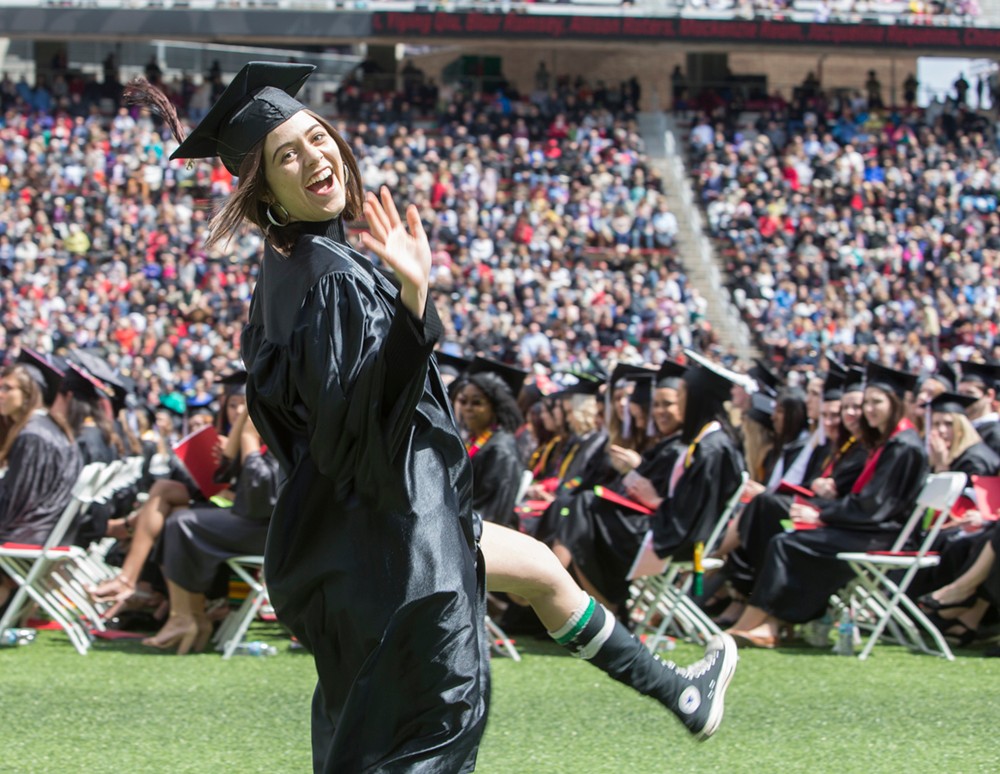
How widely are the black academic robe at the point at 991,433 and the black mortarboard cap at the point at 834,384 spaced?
3.13 ft

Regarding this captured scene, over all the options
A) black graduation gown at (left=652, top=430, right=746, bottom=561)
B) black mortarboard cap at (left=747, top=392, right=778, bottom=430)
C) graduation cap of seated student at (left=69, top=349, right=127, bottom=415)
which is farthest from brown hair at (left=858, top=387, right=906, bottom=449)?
graduation cap of seated student at (left=69, top=349, right=127, bottom=415)

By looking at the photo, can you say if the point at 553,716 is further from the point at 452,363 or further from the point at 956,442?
the point at 452,363

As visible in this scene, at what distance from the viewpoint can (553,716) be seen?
674 cm

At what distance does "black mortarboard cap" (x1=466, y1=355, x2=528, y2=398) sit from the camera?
9.57 meters

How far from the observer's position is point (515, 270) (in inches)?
1128

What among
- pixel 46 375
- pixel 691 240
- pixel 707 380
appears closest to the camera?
pixel 707 380

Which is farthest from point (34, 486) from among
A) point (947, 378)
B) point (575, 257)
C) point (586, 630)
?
point (575, 257)

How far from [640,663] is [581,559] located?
5.31 metres

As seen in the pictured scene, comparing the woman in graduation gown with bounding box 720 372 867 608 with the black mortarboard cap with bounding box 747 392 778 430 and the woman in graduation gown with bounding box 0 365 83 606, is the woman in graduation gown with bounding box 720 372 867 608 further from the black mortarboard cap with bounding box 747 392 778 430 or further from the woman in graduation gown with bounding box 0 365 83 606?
the woman in graduation gown with bounding box 0 365 83 606

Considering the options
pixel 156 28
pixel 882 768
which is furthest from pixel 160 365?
pixel 882 768

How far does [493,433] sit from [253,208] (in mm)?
5681

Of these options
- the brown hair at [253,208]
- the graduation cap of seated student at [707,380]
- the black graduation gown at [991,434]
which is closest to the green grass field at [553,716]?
the graduation cap of seated student at [707,380]

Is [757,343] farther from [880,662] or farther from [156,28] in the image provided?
[880,662]

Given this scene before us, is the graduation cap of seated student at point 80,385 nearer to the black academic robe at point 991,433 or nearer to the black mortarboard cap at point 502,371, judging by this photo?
the black mortarboard cap at point 502,371
